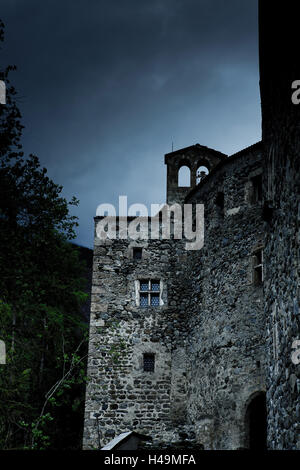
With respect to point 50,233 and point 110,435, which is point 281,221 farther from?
point 110,435

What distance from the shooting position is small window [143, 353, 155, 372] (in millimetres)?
Answer: 16047

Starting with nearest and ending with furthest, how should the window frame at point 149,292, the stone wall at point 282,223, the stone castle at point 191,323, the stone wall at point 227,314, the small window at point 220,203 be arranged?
the stone wall at point 282,223 < the stone wall at point 227,314 < the stone castle at point 191,323 < the small window at point 220,203 < the window frame at point 149,292

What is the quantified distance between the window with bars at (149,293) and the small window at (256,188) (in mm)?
4335

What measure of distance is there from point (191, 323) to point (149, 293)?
1653mm

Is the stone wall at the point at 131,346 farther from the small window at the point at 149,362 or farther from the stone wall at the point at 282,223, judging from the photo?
the stone wall at the point at 282,223

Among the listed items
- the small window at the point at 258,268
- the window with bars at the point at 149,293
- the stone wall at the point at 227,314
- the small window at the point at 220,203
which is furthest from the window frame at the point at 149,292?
the small window at the point at 258,268

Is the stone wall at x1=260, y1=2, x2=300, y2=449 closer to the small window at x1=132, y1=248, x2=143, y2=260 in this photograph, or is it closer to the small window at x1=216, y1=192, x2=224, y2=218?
the small window at x1=216, y1=192, x2=224, y2=218

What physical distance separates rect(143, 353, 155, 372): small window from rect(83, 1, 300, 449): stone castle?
1.1 inches

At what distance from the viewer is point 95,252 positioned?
1741 centimetres

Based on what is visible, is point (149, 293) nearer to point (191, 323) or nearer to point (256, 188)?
point (191, 323)

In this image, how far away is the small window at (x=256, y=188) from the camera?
13.9 meters

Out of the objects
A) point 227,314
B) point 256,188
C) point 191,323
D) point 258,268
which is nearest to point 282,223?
point 258,268

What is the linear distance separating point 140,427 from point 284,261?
412 inches

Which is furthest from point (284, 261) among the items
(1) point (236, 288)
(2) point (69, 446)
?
(2) point (69, 446)
